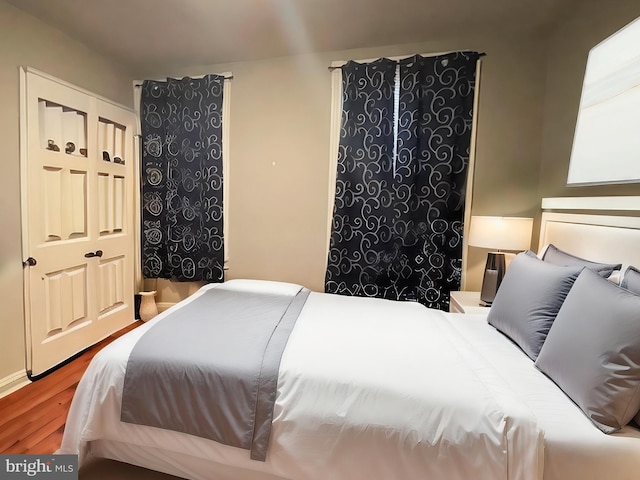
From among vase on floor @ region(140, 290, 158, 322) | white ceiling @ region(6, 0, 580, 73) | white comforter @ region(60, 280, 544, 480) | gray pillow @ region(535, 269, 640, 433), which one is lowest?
vase on floor @ region(140, 290, 158, 322)

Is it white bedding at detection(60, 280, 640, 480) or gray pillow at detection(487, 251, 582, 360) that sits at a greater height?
gray pillow at detection(487, 251, 582, 360)

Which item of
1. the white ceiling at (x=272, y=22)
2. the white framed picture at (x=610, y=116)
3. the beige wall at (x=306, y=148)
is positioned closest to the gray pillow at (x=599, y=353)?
the white framed picture at (x=610, y=116)

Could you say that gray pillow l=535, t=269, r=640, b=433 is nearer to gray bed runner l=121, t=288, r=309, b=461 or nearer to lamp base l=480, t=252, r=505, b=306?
lamp base l=480, t=252, r=505, b=306

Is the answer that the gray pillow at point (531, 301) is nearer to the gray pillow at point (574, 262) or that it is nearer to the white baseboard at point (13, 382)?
the gray pillow at point (574, 262)

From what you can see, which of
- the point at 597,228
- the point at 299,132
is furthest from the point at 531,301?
the point at 299,132

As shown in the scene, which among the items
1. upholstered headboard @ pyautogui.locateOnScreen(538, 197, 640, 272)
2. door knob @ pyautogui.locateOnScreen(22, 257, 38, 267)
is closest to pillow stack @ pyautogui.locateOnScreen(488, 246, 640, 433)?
upholstered headboard @ pyautogui.locateOnScreen(538, 197, 640, 272)

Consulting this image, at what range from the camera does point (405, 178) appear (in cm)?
271

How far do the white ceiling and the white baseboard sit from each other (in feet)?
8.36

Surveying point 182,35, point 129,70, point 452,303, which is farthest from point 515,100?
point 129,70

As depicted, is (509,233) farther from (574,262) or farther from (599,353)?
(599,353)

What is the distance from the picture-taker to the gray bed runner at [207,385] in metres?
1.23

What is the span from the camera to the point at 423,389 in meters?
1.18

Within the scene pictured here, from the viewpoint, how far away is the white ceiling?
2.17 metres

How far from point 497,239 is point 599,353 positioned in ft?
4.08
